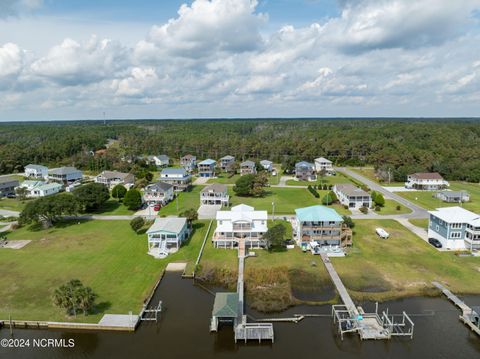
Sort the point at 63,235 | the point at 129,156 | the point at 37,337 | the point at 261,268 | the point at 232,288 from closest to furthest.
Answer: the point at 37,337 → the point at 232,288 → the point at 261,268 → the point at 63,235 → the point at 129,156

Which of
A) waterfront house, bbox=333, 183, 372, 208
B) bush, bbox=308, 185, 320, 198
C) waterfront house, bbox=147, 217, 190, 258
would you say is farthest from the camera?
bush, bbox=308, 185, 320, 198

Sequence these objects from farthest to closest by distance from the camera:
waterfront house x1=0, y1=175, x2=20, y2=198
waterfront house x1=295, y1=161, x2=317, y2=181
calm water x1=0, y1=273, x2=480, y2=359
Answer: waterfront house x1=295, y1=161, x2=317, y2=181 → waterfront house x1=0, y1=175, x2=20, y2=198 → calm water x1=0, y1=273, x2=480, y2=359

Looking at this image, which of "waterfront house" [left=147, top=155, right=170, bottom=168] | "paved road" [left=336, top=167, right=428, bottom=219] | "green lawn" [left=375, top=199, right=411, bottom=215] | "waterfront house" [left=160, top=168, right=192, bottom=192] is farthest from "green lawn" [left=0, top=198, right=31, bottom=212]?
"paved road" [left=336, top=167, right=428, bottom=219]

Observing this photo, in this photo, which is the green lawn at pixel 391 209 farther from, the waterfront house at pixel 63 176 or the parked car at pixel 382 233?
→ the waterfront house at pixel 63 176

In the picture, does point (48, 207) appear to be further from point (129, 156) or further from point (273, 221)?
point (129, 156)

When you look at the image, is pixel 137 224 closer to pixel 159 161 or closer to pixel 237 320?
pixel 237 320

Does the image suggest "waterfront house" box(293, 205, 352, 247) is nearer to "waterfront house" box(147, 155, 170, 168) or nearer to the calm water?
the calm water

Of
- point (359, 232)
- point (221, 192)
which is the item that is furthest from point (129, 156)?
point (359, 232)
